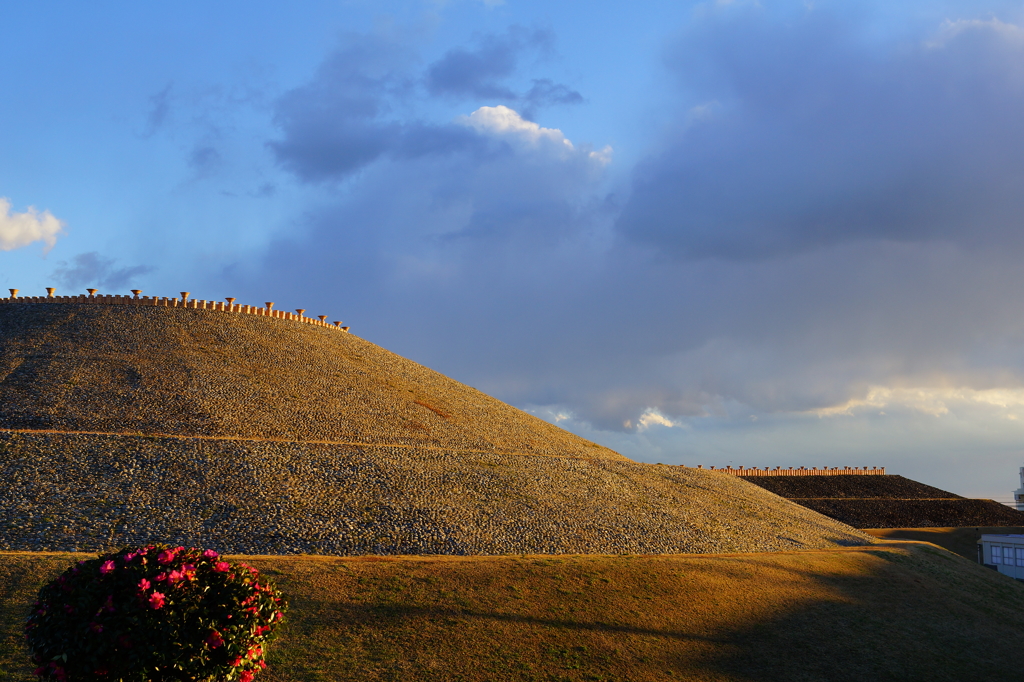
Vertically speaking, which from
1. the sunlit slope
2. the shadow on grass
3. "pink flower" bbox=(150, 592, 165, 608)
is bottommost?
the shadow on grass

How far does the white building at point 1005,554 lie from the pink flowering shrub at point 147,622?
42357mm

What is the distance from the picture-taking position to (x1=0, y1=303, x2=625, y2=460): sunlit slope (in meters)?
32.5

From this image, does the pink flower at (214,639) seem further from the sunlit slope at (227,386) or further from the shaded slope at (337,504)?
the sunlit slope at (227,386)

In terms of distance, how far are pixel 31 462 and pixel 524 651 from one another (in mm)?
20079

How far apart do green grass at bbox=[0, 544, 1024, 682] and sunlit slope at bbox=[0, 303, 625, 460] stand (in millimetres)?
11736

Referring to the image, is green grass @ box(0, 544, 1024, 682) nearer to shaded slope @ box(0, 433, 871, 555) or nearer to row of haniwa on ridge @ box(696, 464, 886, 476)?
shaded slope @ box(0, 433, 871, 555)

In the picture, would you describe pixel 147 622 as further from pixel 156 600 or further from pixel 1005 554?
pixel 1005 554

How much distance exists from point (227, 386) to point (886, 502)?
2088 inches

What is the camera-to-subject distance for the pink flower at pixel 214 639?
43.3 feet

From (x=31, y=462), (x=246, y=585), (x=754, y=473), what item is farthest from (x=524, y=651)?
(x=754, y=473)

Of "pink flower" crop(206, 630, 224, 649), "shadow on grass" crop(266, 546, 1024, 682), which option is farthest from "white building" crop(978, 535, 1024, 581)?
"pink flower" crop(206, 630, 224, 649)

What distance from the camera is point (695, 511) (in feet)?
111

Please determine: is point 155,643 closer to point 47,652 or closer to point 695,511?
point 47,652

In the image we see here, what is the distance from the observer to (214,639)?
1321cm
